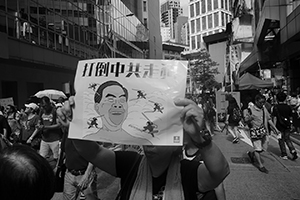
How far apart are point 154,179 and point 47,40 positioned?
2149 centimetres

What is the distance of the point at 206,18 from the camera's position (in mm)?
141250

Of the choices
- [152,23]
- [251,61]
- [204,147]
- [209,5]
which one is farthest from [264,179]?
[209,5]

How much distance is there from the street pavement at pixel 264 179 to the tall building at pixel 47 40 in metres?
11.8

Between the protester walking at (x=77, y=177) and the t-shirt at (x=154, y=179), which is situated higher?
the t-shirt at (x=154, y=179)

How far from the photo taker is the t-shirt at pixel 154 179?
7.04 ft

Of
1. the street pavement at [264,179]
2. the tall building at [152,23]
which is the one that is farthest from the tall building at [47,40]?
the tall building at [152,23]

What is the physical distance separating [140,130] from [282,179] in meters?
6.21

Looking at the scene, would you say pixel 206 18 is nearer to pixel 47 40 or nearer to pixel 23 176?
pixel 47 40

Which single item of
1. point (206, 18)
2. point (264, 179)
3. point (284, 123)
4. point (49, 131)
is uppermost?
point (206, 18)

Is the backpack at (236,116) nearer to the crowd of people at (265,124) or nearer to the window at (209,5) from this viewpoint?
the crowd of people at (265,124)

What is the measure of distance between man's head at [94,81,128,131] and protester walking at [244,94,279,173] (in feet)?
22.2

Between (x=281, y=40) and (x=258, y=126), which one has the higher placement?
(x=281, y=40)

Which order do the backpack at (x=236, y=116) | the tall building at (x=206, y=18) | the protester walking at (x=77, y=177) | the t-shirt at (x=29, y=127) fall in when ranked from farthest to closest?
the tall building at (x=206, y=18) → the backpack at (x=236, y=116) → the t-shirt at (x=29, y=127) → the protester walking at (x=77, y=177)

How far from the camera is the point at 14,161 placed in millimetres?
1483
